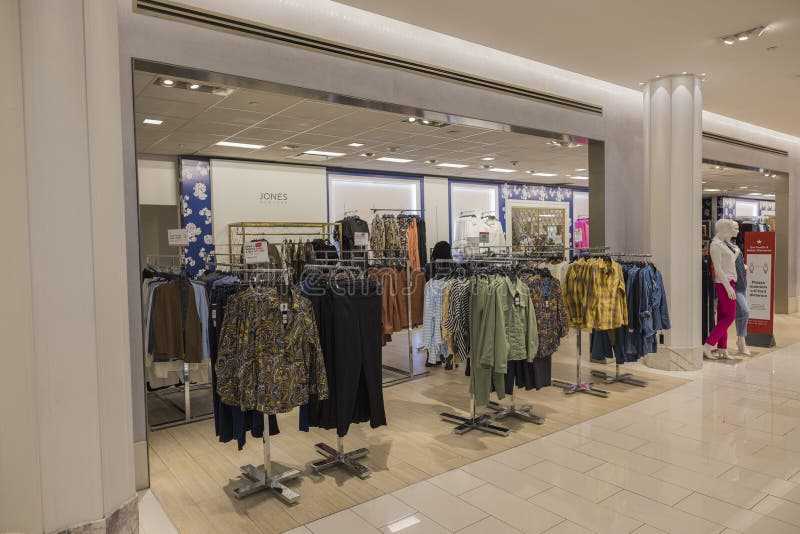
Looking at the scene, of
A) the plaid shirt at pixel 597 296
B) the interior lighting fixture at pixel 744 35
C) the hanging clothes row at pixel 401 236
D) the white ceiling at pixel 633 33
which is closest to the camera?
the white ceiling at pixel 633 33

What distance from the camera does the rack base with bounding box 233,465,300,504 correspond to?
3.61 m

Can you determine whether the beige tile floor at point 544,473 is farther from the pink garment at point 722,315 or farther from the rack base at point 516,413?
the pink garment at point 722,315

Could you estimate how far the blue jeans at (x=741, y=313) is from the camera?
24.1 feet

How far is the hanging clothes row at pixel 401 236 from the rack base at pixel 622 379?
3214 millimetres

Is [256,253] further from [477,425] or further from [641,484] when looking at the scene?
[641,484]

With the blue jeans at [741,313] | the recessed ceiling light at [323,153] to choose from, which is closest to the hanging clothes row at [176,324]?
the recessed ceiling light at [323,153]

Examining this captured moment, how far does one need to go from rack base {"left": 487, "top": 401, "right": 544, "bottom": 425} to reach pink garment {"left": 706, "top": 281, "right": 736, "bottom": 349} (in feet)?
11.8

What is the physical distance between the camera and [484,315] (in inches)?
175

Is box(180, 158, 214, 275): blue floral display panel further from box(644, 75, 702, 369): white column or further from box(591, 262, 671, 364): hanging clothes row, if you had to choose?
box(644, 75, 702, 369): white column

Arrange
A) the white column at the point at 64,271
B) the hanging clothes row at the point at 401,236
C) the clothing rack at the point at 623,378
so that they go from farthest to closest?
1. the hanging clothes row at the point at 401,236
2. the clothing rack at the point at 623,378
3. the white column at the point at 64,271

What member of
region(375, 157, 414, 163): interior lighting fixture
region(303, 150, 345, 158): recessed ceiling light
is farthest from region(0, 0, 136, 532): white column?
region(375, 157, 414, 163): interior lighting fixture

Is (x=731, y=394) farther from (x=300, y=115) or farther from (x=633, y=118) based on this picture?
(x=300, y=115)

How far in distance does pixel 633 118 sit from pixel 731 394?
12.9 feet

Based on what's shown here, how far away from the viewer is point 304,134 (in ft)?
24.8
